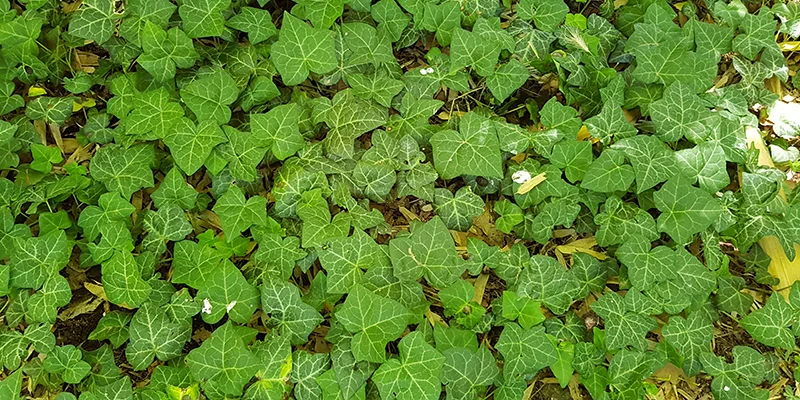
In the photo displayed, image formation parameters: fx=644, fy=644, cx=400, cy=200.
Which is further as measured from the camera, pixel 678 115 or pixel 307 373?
pixel 678 115

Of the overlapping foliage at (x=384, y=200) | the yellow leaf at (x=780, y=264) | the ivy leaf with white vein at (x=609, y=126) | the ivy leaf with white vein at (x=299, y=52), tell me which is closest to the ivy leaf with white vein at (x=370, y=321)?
the overlapping foliage at (x=384, y=200)

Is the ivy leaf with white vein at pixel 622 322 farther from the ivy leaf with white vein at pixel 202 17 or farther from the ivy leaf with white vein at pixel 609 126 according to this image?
the ivy leaf with white vein at pixel 202 17

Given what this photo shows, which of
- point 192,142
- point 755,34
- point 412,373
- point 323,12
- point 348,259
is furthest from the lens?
point 755,34

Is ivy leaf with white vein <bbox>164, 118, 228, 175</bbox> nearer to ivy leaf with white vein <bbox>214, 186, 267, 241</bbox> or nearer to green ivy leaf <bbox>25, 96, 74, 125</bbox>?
ivy leaf with white vein <bbox>214, 186, 267, 241</bbox>

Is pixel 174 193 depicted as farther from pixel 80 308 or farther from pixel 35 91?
pixel 35 91

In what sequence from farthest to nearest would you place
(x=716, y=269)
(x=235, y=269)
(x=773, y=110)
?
(x=773, y=110), (x=716, y=269), (x=235, y=269)

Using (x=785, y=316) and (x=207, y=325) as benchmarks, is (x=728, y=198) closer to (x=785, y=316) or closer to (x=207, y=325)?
(x=785, y=316)

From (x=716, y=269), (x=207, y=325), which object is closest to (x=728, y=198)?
(x=716, y=269)

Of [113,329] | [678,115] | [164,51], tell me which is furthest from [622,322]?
[164,51]
